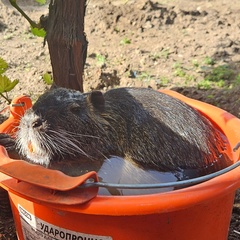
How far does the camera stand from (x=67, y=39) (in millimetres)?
2816

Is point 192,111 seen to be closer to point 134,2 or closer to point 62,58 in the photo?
point 62,58

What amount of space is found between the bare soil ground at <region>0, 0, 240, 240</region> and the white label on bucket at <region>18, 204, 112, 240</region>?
2.02 meters

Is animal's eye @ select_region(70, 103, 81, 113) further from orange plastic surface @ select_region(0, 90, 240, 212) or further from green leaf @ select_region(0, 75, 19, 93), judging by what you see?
green leaf @ select_region(0, 75, 19, 93)

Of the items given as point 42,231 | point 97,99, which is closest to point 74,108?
point 97,99

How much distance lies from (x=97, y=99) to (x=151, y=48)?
268 cm

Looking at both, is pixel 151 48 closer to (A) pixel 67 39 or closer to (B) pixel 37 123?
(A) pixel 67 39

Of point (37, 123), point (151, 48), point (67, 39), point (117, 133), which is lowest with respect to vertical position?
point (151, 48)

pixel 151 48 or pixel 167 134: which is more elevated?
pixel 167 134

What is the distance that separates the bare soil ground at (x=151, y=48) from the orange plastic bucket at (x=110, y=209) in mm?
1851

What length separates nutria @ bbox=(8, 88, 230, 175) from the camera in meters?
2.15

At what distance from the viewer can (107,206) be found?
166cm

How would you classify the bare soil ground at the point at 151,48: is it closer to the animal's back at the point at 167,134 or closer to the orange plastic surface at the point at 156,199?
the animal's back at the point at 167,134

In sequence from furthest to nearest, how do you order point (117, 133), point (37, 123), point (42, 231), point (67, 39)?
1. point (67, 39)
2. point (117, 133)
3. point (37, 123)
4. point (42, 231)

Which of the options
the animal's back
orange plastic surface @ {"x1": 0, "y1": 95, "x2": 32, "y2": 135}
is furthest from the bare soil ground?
orange plastic surface @ {"x1": 0, "y1": 95, "x2": 32, "y2": 135}
